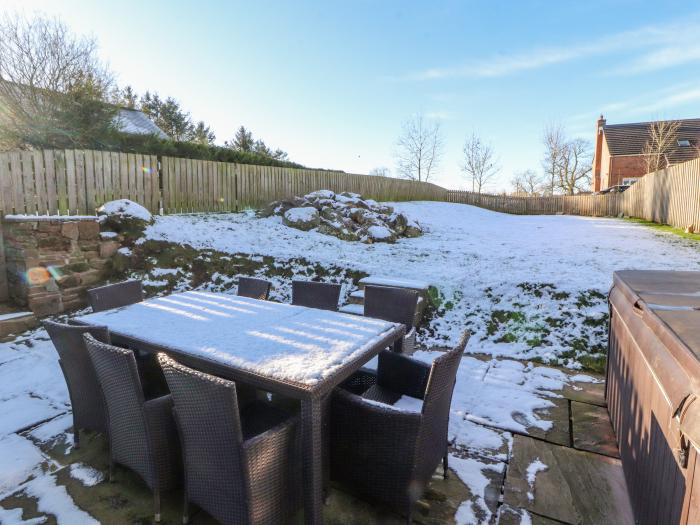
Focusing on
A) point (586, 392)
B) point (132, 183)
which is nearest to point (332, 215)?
point (132, 183)

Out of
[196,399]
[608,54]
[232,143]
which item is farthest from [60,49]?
[232,143]

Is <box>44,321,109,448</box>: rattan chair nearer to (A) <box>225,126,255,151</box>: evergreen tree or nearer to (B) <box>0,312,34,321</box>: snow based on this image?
(B) <box>0,312,34,321</box>: snow

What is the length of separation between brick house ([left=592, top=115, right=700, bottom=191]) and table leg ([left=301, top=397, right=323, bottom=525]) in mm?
28182

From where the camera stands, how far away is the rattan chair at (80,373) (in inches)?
80.0

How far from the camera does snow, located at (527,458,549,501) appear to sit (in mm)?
1977

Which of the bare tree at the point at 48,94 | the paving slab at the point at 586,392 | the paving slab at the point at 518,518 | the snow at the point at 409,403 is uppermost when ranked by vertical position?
the bare tree at the point at 48,94

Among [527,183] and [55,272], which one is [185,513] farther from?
[527,183]

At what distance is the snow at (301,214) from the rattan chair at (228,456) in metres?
7.24

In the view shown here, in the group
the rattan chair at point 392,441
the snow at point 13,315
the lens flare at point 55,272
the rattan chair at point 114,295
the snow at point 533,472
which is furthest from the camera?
the lens flare at point 55,272

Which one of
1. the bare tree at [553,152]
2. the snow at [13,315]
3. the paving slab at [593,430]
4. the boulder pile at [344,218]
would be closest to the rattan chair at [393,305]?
the paving slab at [593,430]

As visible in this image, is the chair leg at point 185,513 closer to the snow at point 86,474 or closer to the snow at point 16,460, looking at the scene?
the snow at point 86,474

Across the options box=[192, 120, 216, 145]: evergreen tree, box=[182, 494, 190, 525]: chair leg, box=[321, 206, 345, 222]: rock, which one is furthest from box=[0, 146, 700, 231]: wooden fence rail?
box=[192, 120, 216, 145]: evergreen tree

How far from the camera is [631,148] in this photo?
23797 millimetres

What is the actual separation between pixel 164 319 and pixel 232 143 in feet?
100
